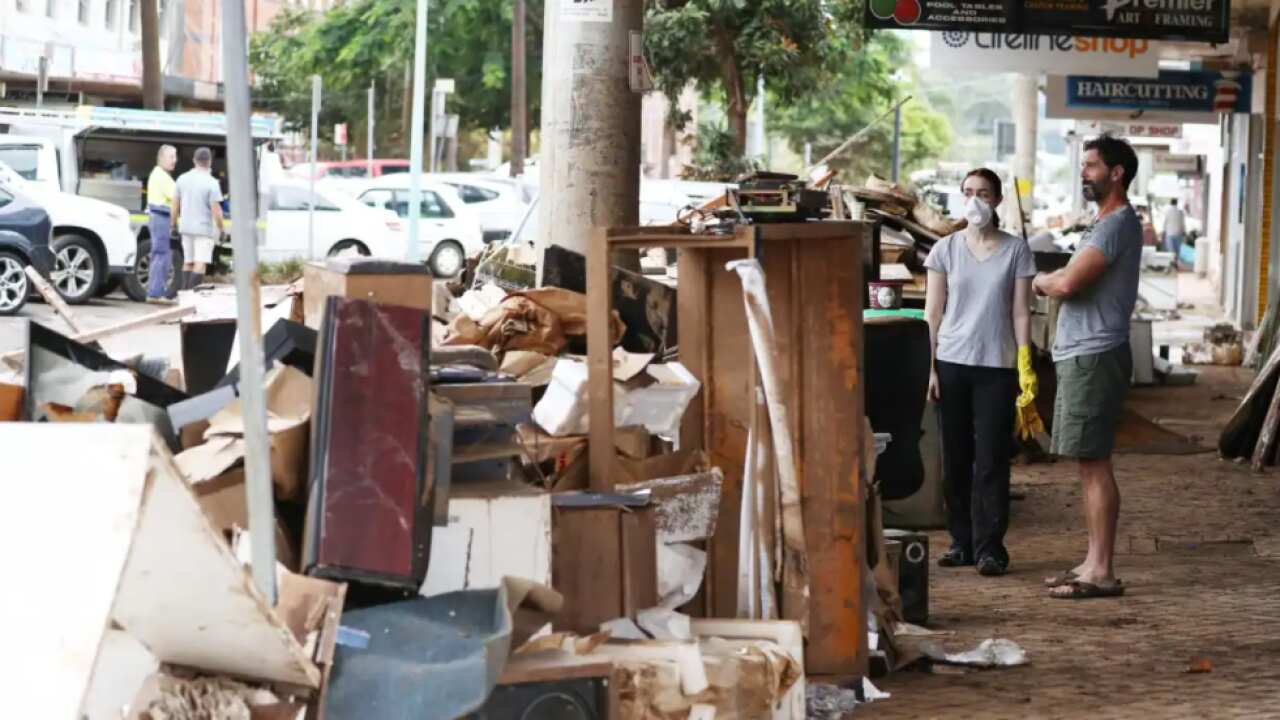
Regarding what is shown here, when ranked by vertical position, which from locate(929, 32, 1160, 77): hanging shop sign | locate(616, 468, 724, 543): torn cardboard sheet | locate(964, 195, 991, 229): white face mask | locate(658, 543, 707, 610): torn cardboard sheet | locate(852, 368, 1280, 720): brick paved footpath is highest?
locate(929, 32, 1160, 77): hanging shop sign

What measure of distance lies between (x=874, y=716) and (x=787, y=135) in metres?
63.1

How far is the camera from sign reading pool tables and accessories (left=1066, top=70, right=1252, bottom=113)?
25.0m

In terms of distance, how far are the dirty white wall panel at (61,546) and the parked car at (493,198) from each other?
1164 inches

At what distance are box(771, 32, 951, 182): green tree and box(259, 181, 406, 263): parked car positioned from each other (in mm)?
14239

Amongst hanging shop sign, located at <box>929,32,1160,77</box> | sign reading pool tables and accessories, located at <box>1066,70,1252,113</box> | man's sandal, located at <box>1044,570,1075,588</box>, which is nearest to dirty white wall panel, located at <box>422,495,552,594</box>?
man's sandal, located at <box>1044,570,1075,588</box>

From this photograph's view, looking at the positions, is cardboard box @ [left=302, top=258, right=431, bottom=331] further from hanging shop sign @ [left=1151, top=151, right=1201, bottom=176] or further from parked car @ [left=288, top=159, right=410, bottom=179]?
hanging shop sign @ [left=1151, top=151, right=1201, bottom=176]

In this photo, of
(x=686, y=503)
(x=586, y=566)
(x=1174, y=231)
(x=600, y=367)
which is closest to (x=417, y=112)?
(x=600, y=367)

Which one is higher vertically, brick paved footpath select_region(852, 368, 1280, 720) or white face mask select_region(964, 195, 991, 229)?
white face mask select_region(964, 195, 991, 229)

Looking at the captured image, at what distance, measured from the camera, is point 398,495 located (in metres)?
5.08

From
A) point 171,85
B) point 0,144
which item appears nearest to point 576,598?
point 0,144

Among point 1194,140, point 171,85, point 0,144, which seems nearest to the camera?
point 0,144

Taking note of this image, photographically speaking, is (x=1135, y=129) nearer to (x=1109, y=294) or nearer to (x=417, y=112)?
(x=417, y=112)

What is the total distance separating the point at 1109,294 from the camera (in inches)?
324

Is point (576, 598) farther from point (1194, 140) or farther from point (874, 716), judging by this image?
point (1194, 140)
